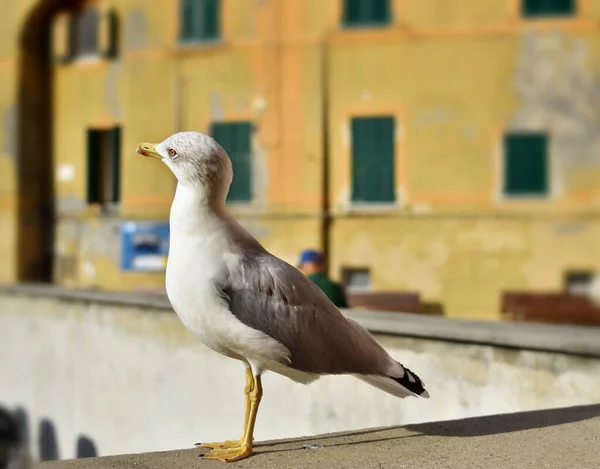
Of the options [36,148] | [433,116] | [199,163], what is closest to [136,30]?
[36,148]

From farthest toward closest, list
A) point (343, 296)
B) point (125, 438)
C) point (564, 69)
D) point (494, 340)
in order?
point (564, 69), point (125, 438), point (343, 296), point (494, 340)

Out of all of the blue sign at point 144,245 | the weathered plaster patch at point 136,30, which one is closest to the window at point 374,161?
the blue sign at point 144,245

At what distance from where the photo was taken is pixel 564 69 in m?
16.0

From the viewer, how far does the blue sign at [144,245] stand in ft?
59.2

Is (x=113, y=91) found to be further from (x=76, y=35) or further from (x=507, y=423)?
(x=507, y=423)

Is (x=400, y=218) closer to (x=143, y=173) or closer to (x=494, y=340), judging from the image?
(x=143, y=173)

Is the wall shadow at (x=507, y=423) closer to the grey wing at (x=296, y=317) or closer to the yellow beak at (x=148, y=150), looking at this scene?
the grey wing at (x=296, y=317)

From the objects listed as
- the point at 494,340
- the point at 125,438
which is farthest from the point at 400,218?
the point at 494,340

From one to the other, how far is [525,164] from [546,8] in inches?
112

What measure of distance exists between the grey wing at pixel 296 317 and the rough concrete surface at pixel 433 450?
386 millimetres

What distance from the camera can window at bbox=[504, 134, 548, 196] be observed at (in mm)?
16219

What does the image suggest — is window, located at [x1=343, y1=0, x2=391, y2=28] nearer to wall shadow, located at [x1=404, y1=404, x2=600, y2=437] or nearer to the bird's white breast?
wall shadow, located at [x1=404, y1=404, x2=600, y2=437]

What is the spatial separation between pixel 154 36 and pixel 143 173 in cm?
282

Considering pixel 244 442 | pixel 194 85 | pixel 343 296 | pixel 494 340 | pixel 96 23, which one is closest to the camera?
pixel 244 442
